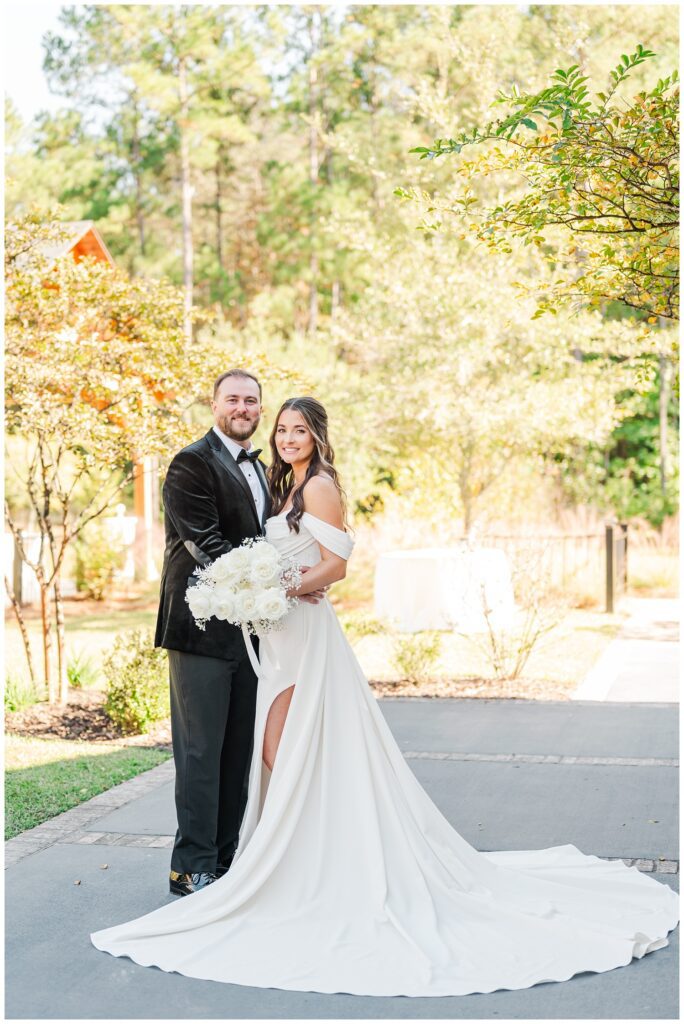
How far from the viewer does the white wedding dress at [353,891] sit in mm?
3879

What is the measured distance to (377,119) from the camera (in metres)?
28.6

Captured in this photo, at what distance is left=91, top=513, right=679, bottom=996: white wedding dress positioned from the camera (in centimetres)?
388

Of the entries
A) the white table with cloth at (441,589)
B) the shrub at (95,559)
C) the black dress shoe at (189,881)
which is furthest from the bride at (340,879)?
the shrub at (95,559)

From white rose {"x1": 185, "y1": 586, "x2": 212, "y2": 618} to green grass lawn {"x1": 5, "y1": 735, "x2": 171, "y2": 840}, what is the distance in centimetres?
210

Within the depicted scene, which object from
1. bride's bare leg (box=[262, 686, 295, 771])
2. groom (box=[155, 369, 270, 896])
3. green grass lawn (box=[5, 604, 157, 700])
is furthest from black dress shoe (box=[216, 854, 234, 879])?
green grass lawn (box=[5, 604, 157, 700])

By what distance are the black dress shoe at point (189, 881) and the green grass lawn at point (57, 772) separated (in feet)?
4.48

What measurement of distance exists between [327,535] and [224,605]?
54 centimetres

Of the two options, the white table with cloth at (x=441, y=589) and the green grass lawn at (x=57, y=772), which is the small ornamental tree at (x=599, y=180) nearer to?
the green grass lawn at (x=57, y=772)

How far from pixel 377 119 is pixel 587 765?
24.6 metres

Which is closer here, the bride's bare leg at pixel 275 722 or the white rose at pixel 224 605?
the white rose at pixel 224 605

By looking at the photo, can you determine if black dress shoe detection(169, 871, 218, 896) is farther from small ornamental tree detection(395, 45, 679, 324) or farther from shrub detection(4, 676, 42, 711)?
shrub detection(4, 676, 42, 711)

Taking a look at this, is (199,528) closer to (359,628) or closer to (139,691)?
(139,691)

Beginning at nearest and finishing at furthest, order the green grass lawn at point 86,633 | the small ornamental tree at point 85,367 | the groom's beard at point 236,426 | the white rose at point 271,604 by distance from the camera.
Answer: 1. the white rose at point 271,604
2. the groom's beard at point 236,426
3. the small ornamental tree at point 85,367
4. the green grass lawn at point 86,633

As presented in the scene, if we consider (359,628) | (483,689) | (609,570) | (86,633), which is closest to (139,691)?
(483,689)
